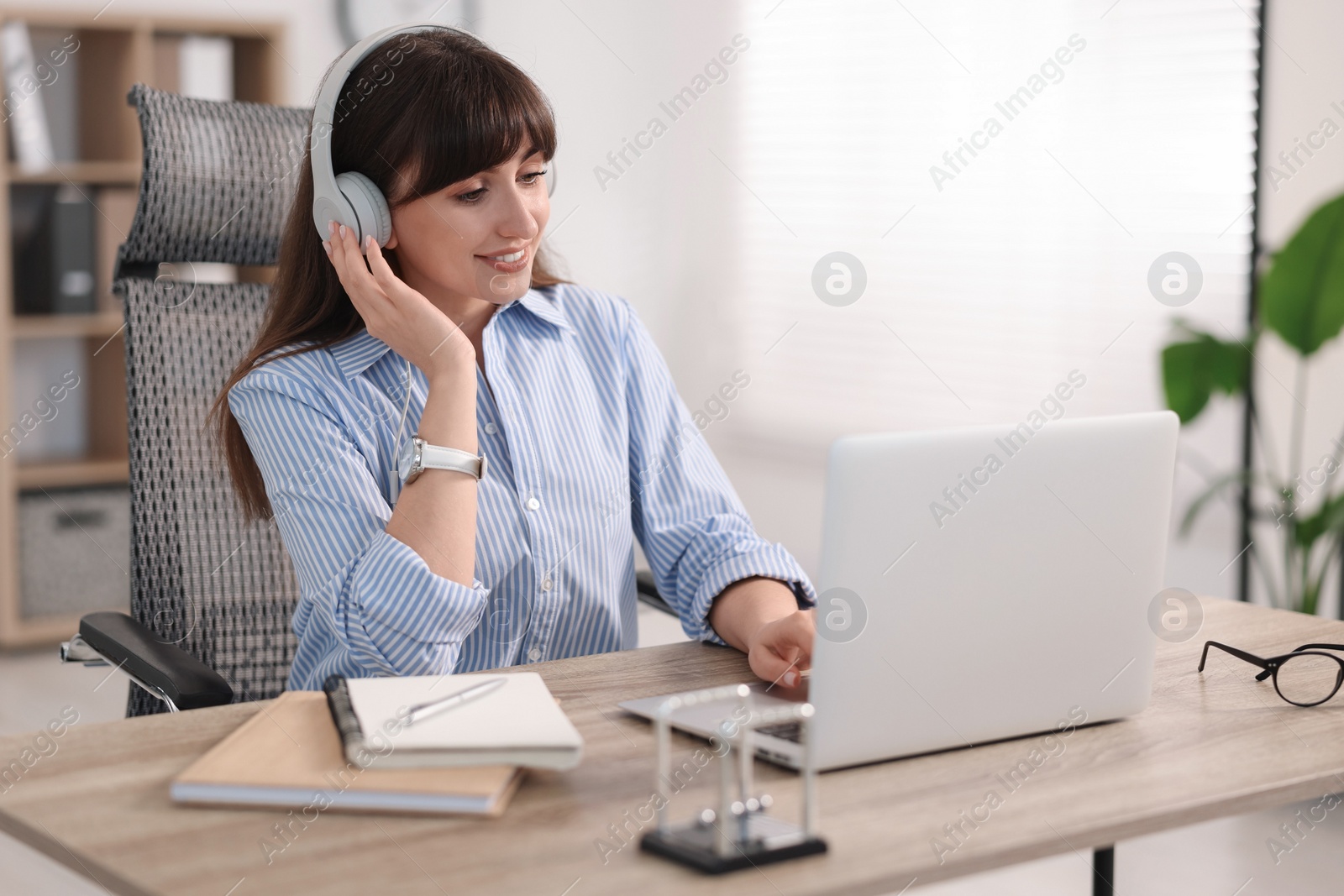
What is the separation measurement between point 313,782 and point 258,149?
992mm

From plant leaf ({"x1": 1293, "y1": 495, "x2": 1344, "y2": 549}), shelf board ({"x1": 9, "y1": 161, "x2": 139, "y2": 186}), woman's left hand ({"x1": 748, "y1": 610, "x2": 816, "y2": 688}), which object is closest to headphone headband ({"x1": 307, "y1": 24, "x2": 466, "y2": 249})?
woman's left hand ({"x1": 748, "y1": 610, "x2": 816, "y2": 688})

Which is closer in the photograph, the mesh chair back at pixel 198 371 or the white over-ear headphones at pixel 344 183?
the white over-ear headphones at pixel 344 183

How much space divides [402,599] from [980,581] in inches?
20.3

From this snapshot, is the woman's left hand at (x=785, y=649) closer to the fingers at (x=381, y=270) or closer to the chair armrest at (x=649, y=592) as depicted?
the chair armrest at (x=649, y=592)

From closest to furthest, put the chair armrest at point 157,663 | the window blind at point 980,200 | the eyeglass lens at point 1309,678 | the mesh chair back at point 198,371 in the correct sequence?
the eyeglass lens at point 1309,678 < the chair armrest at point 157,663 < the mesh chair back at point 198,371 < the window blind at point 980,200

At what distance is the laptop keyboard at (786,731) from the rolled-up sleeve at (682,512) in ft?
1.21

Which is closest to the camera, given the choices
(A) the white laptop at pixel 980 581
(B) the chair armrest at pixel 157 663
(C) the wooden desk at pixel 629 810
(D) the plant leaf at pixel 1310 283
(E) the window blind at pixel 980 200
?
(C) the wooden desk at pixel 629 810

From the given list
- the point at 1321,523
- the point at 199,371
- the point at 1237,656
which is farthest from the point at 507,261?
the point at 1321,523

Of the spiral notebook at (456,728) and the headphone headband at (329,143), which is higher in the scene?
the headphone headband at (329,143)

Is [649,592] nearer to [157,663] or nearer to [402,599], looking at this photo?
[402,599]

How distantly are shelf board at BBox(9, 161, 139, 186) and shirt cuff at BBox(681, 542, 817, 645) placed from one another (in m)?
2.49

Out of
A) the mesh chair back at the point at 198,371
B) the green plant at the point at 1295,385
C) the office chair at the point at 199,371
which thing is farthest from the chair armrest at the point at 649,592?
the green plant at the point at 1295,385

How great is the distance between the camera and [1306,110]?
2.64 m

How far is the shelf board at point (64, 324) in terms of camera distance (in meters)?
3.36
